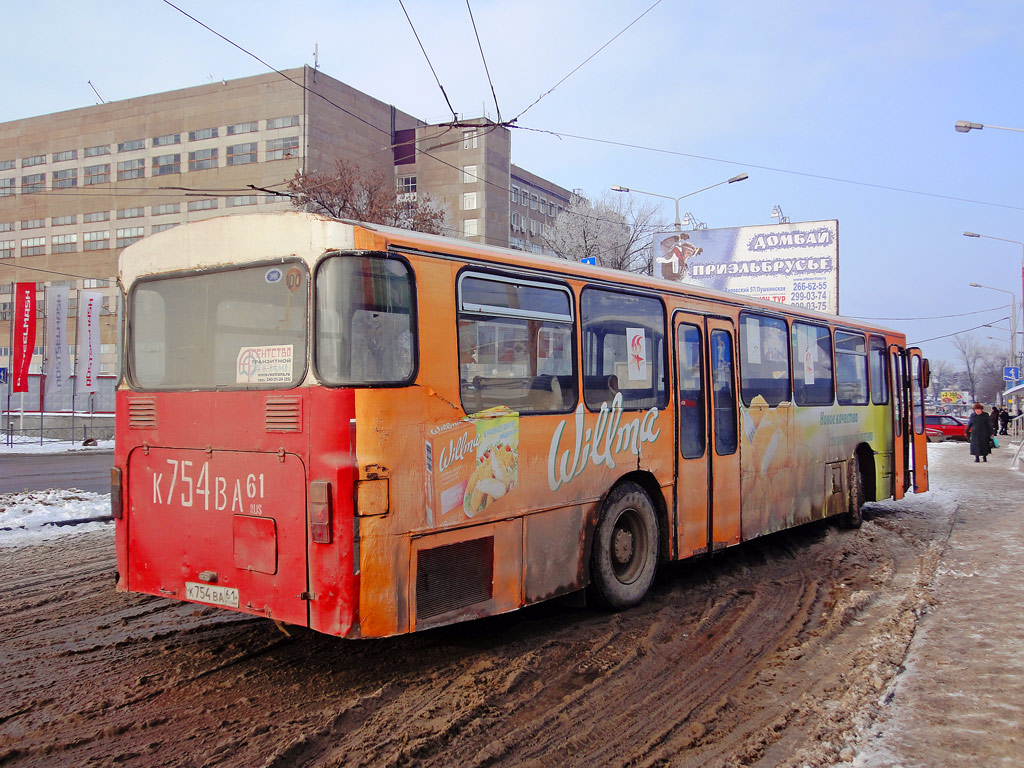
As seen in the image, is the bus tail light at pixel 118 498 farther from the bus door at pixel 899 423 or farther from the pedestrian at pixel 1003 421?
the pedestrian at pixel 1003 421

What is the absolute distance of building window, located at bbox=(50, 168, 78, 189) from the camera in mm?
63438

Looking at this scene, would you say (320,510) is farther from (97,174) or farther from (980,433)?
(97,174)

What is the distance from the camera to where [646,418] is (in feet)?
23.5

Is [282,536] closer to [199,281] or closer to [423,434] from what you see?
[423,434]

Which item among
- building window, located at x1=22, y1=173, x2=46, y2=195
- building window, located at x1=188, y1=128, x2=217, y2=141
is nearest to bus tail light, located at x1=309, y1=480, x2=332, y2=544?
building window, located at x1=188, y1=128, x2=217, y2=141

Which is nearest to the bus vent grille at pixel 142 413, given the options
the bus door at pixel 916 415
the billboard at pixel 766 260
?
the bus door at pixel 916 415

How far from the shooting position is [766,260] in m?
31.1

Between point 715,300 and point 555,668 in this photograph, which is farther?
point 715,300

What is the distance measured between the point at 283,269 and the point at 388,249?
2.19ft

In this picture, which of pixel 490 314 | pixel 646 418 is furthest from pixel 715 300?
pixel 490 314

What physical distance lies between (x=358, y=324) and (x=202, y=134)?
60687 millimetres

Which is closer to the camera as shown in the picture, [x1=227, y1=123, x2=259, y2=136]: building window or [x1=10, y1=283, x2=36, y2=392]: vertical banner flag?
[x1=10, y1=283, x2=36, y2=392]: vertical banner flag

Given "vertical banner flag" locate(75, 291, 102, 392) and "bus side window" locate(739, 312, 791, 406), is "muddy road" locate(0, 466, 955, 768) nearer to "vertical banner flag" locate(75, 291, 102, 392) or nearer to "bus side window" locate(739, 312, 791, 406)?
"bus side window" locate(739, 312, 791, 406)

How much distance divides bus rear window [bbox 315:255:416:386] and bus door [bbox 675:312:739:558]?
3.54 meters
